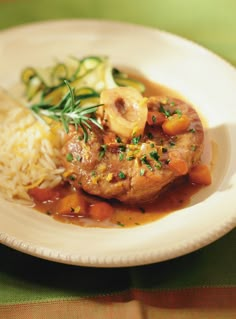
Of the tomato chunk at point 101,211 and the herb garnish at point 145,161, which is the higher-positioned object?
the herb garnish at point 145,161

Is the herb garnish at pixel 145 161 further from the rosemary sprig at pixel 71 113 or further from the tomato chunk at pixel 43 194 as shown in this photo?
the tomato chunk at pixel 43 194

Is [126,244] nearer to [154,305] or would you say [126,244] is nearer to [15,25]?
[154,305]


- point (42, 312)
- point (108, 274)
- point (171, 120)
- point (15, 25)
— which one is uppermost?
point (15, 25)

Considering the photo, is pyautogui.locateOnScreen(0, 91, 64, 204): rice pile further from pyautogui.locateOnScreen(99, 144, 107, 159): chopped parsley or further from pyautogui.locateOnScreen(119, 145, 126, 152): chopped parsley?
pyautogui.locateOnScreen(119, 145, 126, 152): chopped parsley

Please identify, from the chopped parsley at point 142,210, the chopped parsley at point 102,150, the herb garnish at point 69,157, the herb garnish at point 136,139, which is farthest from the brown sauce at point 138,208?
the herb garnish at point 136,139

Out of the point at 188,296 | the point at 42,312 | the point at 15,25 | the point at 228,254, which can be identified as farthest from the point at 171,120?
the point at 15,25

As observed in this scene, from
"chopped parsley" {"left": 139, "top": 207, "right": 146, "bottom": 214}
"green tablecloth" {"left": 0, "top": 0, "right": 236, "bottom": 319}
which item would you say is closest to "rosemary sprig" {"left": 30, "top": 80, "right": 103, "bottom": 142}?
"chopped parsley" {"left": 139, "top": 207, "right": 146, "bottom": 214}
